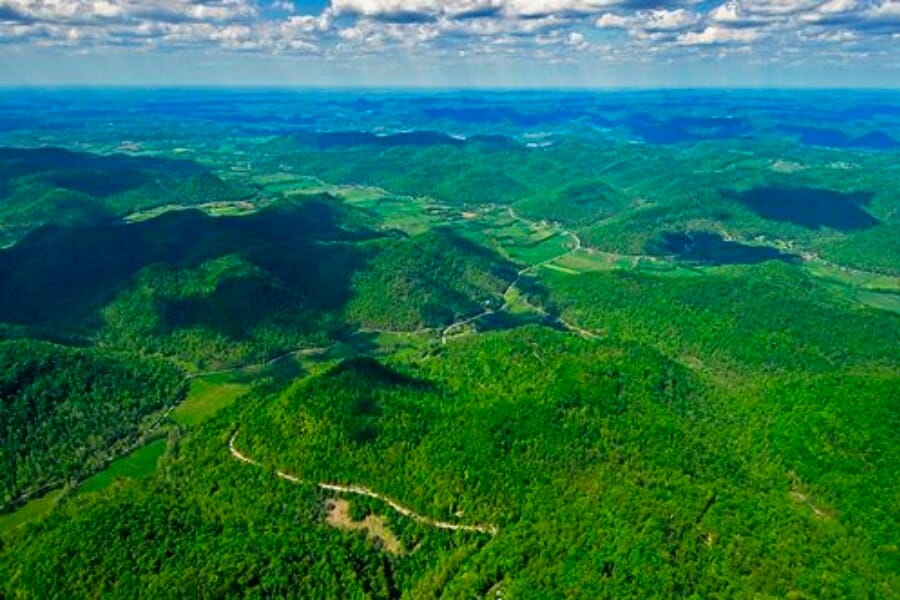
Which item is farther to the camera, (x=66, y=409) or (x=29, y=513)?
(x=66, y=409)

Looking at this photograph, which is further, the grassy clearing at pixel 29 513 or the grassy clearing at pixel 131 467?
the grassy clearing at pixel 131 467

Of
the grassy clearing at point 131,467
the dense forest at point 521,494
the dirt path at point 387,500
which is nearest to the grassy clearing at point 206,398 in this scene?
the grassy clearing at point 131,467

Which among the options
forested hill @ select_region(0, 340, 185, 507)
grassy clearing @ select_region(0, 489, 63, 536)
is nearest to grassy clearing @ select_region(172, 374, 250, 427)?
forested hill @ select_region(0, 340, 185, 507)

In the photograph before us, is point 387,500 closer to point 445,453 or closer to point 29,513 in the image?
point 445,453

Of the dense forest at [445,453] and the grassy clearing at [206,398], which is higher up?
the dense forest at [445,453]

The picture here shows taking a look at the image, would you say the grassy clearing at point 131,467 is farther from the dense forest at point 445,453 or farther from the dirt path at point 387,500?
the dirt path at point 387,500

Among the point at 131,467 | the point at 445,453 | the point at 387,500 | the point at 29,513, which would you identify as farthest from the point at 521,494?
the point at 29,513

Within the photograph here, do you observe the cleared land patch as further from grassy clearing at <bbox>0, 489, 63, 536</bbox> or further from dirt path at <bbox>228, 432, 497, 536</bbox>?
grassy clearing at <bbox>0, 489, 63, 536</bbox>
